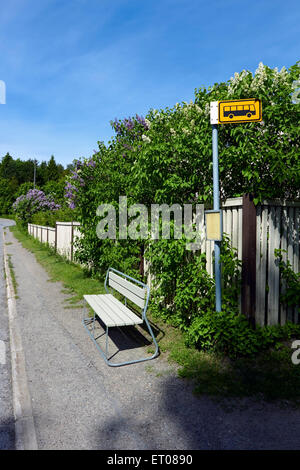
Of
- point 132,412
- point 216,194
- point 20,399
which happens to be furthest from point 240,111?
point 20,399

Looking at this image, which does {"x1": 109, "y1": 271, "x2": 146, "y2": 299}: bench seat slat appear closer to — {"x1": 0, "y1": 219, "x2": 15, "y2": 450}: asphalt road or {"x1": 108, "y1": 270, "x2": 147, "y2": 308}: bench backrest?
{"x1": 108, "y1": 270, "x2": 147, "y2": 308}: bench backrest

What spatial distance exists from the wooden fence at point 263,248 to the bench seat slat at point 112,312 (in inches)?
51.7

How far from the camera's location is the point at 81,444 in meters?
2.48

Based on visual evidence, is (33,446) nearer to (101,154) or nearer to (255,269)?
(255,269)

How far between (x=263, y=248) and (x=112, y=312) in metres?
2.25

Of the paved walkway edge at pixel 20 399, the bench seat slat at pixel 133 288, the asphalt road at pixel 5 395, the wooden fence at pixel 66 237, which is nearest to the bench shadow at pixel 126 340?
the bench seat slat at pixel 133 288

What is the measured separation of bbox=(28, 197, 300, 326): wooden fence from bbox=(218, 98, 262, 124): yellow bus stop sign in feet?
3.07

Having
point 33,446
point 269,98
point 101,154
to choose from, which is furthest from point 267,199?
point 101,154

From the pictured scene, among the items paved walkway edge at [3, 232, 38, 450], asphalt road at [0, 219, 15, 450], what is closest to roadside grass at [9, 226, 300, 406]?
paved walkway edge at [3, 232, 38, 450]

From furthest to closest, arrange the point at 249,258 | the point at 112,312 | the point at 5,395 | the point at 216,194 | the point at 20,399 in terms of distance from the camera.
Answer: the point at 112,312
the point at 249,258
the point at 216,194
the point at 5,395
the point at 20,399

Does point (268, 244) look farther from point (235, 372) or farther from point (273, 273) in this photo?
point (235, 372)

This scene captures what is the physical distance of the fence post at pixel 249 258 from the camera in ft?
12.4

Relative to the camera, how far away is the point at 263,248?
3949 mm

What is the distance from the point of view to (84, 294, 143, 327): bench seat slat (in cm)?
396
